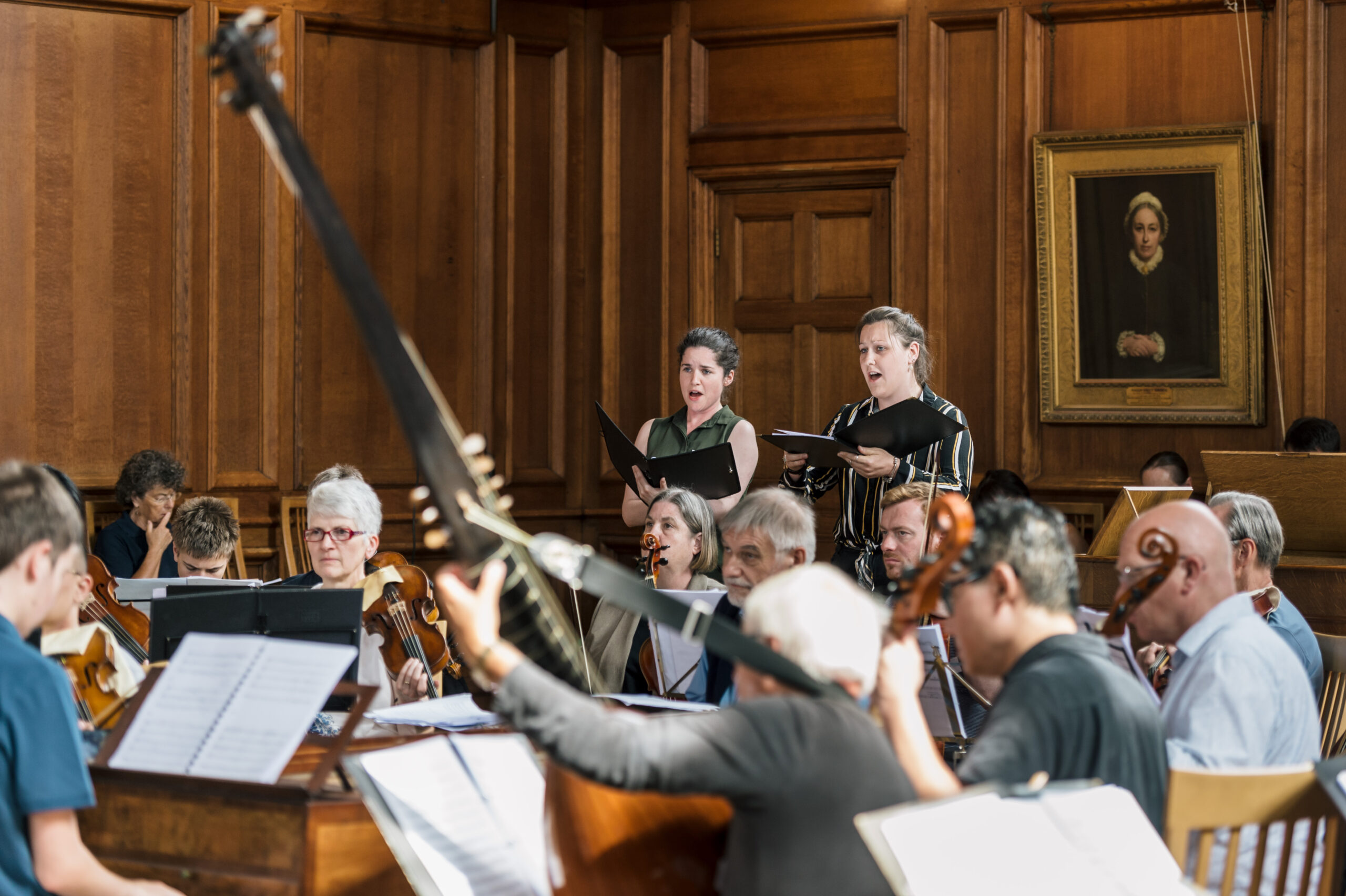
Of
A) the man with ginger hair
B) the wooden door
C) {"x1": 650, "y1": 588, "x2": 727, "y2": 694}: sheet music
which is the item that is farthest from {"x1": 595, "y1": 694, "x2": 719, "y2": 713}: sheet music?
the wooden door

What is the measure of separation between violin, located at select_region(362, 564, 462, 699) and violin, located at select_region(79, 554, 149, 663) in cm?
80

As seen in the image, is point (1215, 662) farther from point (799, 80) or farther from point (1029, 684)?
point (799, 80)

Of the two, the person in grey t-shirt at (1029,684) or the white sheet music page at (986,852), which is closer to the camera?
the white sheet music page at (986,852)

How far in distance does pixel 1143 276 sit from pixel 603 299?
7.87 feet

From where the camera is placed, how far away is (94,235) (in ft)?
19.4

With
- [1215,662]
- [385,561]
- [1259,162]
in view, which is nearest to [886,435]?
[385,561]

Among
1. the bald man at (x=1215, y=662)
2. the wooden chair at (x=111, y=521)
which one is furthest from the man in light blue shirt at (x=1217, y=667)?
Result: the wooden chair at (x=111, y=521)

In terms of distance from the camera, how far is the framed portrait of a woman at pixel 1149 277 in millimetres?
5895

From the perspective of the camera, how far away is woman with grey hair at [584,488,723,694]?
3904 mm

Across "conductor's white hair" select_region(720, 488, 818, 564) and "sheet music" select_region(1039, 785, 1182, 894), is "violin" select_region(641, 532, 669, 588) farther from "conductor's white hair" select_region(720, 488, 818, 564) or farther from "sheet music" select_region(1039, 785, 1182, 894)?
"sheet music" select_region(1039, 785, 1182, 894)

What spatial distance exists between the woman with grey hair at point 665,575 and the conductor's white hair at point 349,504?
65 centimetres

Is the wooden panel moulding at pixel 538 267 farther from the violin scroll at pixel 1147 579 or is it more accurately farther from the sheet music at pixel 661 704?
the violin scroll at pixel 1147 579

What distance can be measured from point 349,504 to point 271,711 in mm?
1624

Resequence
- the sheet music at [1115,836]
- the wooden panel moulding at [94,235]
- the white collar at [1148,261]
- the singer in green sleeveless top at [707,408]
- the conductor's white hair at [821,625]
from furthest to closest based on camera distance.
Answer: the white collar at [1148,261] < the wooden panel moulding at [94,235] < the singer in green sleeveless top at [707,408] < the conductor's white hair at [821,625] < the sheet music at [1115,836]
